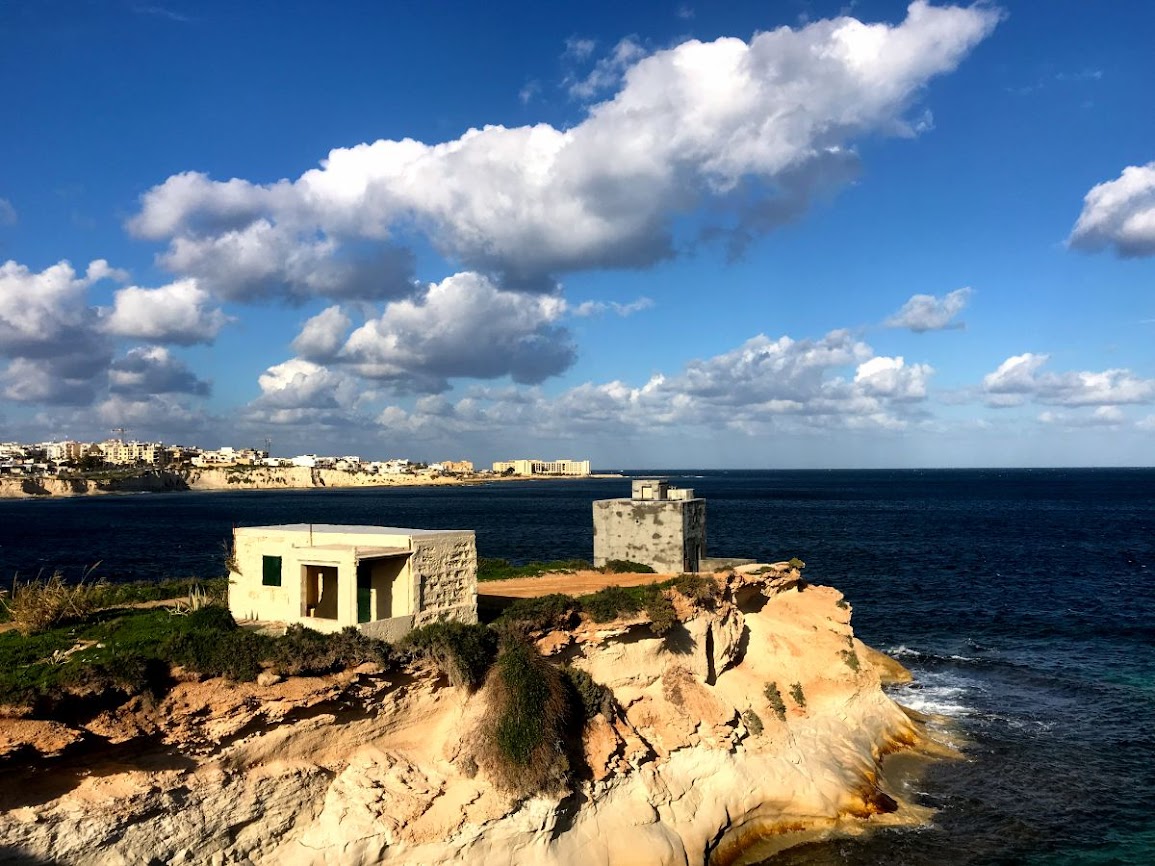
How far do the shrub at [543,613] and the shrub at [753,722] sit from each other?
6968mm

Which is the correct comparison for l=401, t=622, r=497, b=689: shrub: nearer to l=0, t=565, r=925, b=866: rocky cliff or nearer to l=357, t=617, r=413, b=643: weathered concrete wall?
l=357, t=617, r=413, b=643: weathered concrete wall

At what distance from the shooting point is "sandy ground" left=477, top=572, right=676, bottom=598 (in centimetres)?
2766

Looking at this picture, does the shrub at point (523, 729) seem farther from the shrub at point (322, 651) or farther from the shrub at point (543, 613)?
the shrub at point (322, 651)

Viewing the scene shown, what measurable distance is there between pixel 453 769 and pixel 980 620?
37.9 meters

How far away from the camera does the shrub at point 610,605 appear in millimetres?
22500

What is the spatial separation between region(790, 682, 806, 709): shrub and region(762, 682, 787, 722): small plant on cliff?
1.74ft

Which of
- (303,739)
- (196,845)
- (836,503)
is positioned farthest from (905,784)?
(836,503)

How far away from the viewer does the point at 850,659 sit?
29.1 meters

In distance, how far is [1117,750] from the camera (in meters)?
27.3

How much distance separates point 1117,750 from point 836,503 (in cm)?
11848

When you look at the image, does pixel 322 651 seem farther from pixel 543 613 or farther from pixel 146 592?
pixel 146 592

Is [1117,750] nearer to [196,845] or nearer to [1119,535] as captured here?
[196,845]

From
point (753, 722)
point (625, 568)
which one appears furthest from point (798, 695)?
point (625, 568)

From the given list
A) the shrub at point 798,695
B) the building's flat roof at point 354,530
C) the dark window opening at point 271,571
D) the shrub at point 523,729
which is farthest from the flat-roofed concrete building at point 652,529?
the dark window opening at point 271,571
